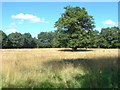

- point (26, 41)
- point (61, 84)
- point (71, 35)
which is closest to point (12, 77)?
point (61, 84)

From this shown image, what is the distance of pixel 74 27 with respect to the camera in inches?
1375

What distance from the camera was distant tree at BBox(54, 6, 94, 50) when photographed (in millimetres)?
33281

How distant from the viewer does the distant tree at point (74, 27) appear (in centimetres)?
3328

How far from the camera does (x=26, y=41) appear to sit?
83688mm

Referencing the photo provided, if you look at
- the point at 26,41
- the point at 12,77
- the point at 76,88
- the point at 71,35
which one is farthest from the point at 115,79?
the point at 26,41

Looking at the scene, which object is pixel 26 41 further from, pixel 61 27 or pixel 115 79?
pixel 115 79

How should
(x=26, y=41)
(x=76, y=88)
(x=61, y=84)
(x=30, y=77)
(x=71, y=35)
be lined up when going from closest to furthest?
(x=76, y=88)
(x=61, y=84)
(x=30, y=77)
(x=71, y=35)
(x=26, y=41)

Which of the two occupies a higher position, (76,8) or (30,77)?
(76,8)

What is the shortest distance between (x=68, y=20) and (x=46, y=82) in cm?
3075

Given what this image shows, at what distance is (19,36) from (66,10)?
5428 centimetres

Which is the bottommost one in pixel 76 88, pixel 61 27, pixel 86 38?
pixel 76 88

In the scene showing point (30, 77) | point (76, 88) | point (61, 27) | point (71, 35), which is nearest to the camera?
point (76, 88)

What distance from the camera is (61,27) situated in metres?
36.0

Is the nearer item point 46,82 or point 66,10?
point 46,82
